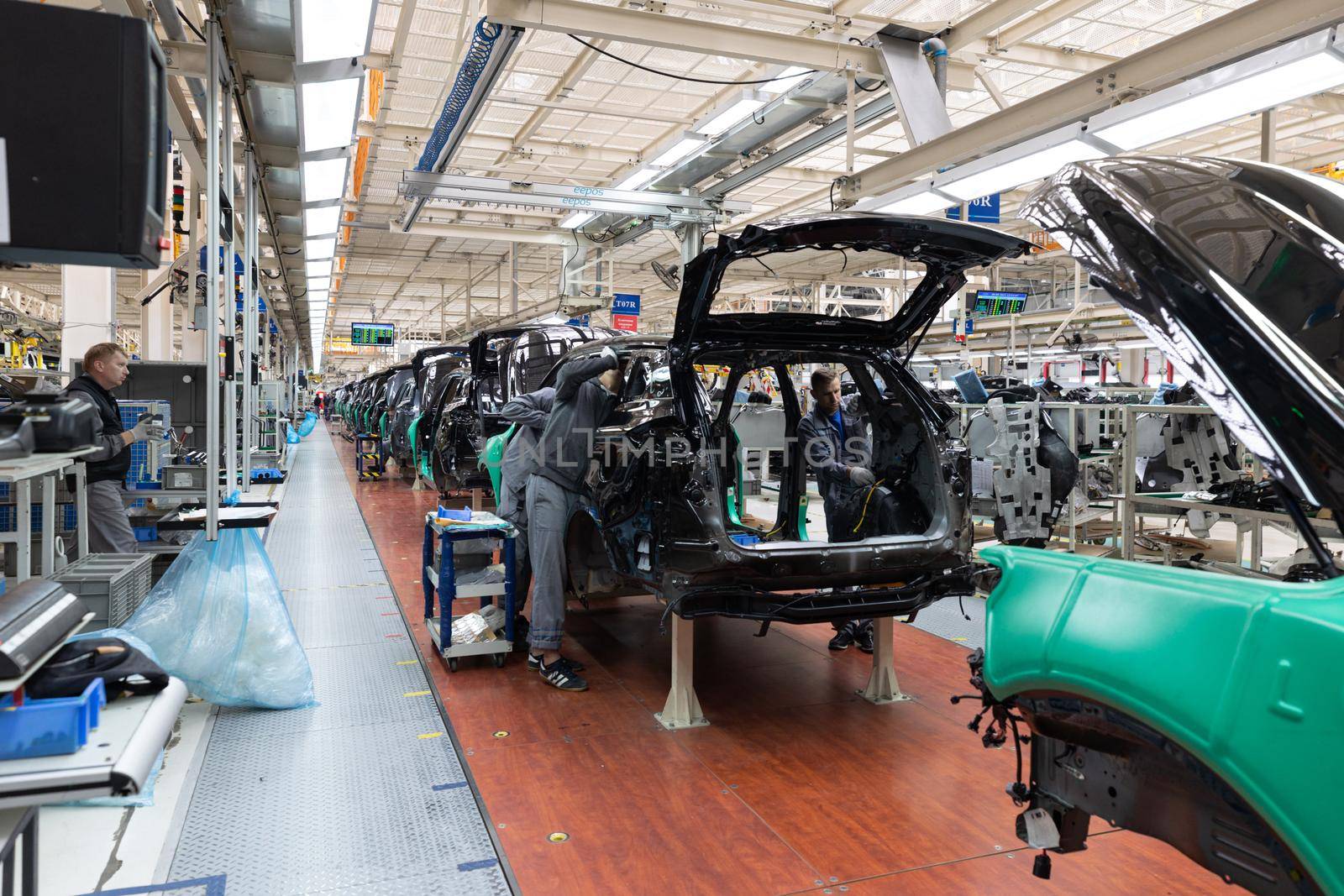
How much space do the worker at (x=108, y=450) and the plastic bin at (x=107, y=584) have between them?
1.11 metres

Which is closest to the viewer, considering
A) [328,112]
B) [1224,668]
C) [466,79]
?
[1224,668]

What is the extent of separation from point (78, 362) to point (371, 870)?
5.59 meters

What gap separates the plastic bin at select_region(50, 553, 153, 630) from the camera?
3.56 metres

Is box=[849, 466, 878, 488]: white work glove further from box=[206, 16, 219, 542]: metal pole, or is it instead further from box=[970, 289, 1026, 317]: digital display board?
box=[970, 289, 1026, 317]: digital display board

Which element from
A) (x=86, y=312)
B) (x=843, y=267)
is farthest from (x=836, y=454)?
(x=86, y=312)

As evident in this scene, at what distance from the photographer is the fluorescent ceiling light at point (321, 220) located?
27.6 ft

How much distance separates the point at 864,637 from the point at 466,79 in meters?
4.75

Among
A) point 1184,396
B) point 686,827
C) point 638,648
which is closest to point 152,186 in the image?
point 686,827

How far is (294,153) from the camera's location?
6871 millimetres

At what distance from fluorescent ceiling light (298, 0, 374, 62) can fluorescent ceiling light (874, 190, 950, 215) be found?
123 inches

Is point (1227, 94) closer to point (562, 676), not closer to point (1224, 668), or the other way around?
point (1224, 668)

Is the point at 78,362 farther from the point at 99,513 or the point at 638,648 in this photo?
the point at 638,648

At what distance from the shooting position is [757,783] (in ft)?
10.4

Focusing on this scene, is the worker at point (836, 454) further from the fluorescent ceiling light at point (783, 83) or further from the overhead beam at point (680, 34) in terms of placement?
the fluorescent ceiling light at point (783, 83)
